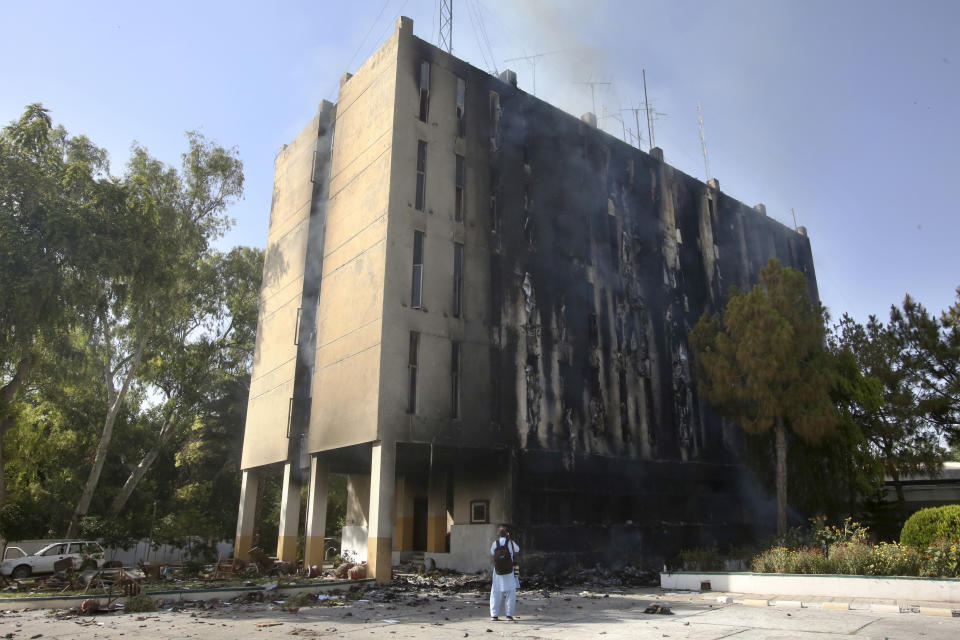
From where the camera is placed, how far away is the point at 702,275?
29.1 meters

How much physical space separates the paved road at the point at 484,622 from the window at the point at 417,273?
9085 mm

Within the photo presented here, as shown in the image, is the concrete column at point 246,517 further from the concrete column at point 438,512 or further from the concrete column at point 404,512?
the concrete column at point 438,512

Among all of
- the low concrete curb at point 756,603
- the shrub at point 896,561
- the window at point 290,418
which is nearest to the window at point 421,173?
the window at point 290,418

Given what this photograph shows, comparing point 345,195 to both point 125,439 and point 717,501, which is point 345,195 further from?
point 125,439

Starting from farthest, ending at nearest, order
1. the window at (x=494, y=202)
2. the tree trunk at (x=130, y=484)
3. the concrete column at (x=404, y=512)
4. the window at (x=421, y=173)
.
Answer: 1. the tree trunk at (x=130, y=484)
2. the concrete column at (x=404, y=512)
3. the window at (x=494, y=202)
4. the window at (x=421, y=173)

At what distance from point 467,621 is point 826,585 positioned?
25.1 feet

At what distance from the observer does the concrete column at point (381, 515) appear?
58.7ft

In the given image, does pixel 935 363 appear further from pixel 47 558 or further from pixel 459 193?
pixel 47 558

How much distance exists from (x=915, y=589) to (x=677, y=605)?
427 centimetres

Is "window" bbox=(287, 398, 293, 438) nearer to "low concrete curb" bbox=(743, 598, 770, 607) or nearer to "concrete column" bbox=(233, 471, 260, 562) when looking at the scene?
"concrete column" bbox=(233, 471, 260, 562)

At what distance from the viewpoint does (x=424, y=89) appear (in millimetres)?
22453

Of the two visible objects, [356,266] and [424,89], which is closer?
[356,266]

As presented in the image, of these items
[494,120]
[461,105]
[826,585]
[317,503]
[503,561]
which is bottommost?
[826,585]

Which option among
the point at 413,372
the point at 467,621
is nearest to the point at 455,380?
the point at 413,372
